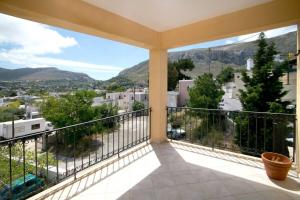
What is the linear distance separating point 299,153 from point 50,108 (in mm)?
20065

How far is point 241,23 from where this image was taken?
2.77 meters

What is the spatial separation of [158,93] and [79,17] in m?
2.18

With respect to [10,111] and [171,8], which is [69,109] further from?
[171,8]

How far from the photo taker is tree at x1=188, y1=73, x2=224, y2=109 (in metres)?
15.4

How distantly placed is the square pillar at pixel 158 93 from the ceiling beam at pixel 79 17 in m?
0.58

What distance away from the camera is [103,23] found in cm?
271

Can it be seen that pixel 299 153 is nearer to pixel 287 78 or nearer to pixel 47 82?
pixel 287 78

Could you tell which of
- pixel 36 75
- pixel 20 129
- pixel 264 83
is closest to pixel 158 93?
pixel 264 83

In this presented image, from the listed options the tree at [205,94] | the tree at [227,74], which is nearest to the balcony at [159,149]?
the tree at [205,94]

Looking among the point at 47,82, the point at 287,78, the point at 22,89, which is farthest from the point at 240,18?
the point at 47,82

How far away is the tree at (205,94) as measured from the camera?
1545 centimetres

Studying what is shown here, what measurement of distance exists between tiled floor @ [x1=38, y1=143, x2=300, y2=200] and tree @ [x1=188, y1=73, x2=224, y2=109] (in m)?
12.7

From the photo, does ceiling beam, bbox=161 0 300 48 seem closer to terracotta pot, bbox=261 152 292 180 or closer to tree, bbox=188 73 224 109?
terracotta pot, bbox=261 152 292 180

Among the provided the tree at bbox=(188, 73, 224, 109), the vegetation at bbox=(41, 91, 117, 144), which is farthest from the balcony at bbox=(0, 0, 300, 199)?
the vegetation at bbox=(41, 91, 117, 144)
